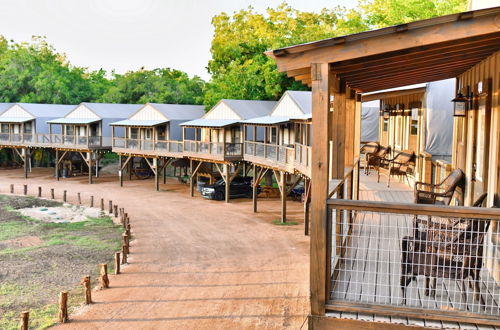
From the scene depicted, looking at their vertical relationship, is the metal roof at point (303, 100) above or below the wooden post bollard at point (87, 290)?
above

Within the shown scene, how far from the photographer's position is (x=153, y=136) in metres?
37.1

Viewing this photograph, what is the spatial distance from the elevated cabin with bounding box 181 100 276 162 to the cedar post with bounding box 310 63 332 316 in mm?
24469

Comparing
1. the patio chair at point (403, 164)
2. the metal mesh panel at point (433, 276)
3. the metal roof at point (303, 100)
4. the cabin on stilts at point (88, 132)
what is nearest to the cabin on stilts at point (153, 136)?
the cabin on stilts at point (88, 132)

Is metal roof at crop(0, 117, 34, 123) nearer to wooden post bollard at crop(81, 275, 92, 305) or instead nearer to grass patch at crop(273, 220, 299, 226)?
grass patch at crop(273, 220, 299, 226)

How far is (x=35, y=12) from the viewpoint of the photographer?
91750 millimetres

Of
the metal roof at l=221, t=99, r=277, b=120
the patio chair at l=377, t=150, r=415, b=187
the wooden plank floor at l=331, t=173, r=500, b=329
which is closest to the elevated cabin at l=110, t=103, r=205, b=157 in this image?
the metal roof at l=221, t=99, r=277, b=120

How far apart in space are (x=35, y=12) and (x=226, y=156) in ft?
250

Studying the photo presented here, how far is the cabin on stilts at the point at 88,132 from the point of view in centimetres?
3875

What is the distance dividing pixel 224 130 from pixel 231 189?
364 centimetres

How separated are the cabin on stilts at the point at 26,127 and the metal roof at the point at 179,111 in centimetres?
974

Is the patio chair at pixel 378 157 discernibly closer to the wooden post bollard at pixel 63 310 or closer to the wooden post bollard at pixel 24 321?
the wooden post bollard at pixel 63 310

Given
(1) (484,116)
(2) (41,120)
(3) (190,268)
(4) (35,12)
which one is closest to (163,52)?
(4) (35,12)

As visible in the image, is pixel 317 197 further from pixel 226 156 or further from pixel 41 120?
pixel 41 120

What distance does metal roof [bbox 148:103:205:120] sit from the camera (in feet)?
124
